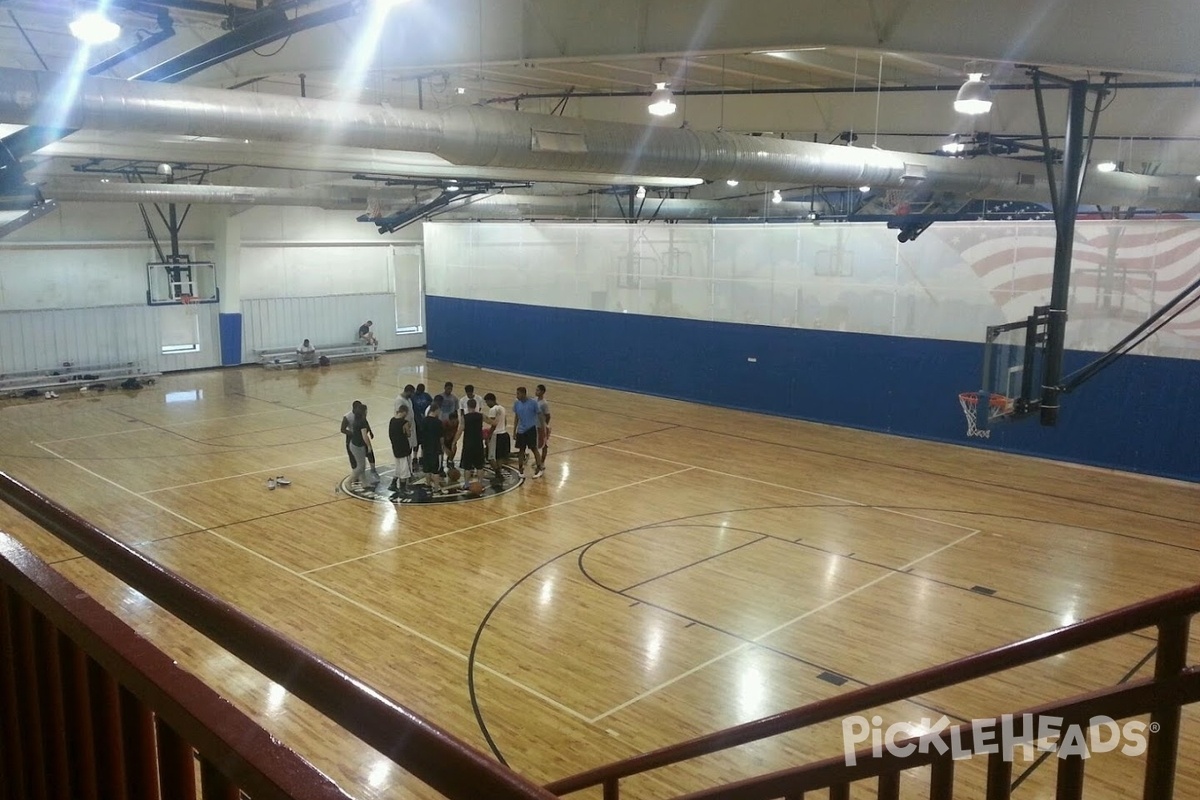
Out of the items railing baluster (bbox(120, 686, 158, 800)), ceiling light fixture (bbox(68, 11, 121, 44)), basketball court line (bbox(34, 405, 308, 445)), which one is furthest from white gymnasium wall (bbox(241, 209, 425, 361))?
railing baluster (bbox(120, 686, 158, 800))

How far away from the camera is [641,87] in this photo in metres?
14.0

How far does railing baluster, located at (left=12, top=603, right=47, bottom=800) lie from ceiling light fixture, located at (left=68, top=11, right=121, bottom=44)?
6.83 m

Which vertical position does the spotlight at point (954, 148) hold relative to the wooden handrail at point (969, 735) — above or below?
above

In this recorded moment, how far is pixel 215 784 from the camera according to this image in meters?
1.15

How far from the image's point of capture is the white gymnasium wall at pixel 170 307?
2208 cm

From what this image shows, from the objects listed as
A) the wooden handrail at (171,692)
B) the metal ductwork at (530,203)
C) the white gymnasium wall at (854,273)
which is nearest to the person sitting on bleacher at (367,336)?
the metal ductwork at (530,203)

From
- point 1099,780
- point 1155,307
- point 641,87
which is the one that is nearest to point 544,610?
point 1099,780

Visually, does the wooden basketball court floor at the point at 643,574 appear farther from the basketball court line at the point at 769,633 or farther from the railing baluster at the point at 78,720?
the railing baluster at the point at 78,720

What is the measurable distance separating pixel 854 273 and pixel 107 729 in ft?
57.2

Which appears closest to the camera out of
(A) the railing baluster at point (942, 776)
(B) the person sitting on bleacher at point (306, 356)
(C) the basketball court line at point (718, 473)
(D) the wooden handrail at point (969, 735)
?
(D) the wooden handrail at point (969, 735)

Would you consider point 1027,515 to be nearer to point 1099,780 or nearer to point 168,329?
point 1099,780

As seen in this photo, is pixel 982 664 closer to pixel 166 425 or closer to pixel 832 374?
pixel 832 374

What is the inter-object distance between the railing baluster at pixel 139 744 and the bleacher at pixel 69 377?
23.4 meters

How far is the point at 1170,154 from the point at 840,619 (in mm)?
14655
